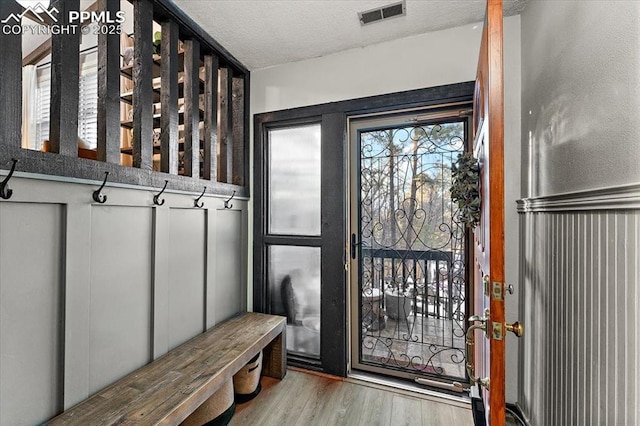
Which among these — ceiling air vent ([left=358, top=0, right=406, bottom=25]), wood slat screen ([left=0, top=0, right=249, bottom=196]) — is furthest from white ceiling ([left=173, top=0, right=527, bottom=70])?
wood slat screen ([left=0, top=0, right=249, bottom=196])

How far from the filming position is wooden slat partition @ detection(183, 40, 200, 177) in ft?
6.79

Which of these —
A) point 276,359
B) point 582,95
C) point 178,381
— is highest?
point 582,95

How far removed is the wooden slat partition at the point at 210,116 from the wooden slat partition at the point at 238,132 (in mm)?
291

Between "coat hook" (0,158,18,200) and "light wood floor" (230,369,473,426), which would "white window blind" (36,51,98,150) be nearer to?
"coat hook" (0,158,18,200)

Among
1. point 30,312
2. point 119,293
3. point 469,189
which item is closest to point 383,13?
point 469,189

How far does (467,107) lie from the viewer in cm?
212

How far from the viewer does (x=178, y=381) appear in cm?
151

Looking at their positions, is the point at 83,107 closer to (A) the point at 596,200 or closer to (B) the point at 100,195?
(B) the point at 100,195

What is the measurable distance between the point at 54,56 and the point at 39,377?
1400mm


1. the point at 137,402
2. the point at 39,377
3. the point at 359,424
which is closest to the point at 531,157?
the point at 359,424

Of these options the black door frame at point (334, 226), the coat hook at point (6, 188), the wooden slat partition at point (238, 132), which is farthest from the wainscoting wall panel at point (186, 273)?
the black door frame at point (334, 226)

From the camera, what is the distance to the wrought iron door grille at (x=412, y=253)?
2186mm

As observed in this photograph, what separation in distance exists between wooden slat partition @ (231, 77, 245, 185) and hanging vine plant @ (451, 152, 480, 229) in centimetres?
174

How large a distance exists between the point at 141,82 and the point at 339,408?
2.38 meters
